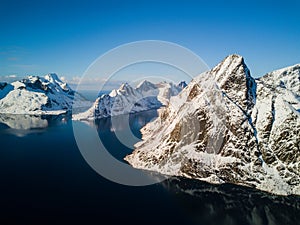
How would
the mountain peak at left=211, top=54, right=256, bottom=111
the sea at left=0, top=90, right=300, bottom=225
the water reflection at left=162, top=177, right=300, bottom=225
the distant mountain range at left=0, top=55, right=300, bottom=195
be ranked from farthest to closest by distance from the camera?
the mountain peak at left=211, top=54, right=256, bottom=111
the distant mountain range at left=0, top=55, right=300, bottom=195
the water reflection at left=162, top=177, right=300, bottom=225
the sea at left=0, top=90, right=300, bottom=225

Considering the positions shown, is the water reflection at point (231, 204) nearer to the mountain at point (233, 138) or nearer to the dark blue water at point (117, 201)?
the dark blue water at point (117, 201)

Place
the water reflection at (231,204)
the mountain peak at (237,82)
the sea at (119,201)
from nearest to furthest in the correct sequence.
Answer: the sea at (119,201) < the water reflection at (231,204) < the mountain peak at (237,82)

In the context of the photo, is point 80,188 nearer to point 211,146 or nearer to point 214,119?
point 211,146

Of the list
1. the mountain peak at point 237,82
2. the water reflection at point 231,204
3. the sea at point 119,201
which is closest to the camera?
the sea at point 119,201

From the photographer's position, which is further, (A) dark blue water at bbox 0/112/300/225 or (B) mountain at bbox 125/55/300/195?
Result: (B) mountain at bbox 125/55/300/195

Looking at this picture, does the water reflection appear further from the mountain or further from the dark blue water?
the mountain

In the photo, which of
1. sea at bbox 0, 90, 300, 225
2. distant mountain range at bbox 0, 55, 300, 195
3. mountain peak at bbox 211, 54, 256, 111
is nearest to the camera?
sea at bbox 0, 90, 300, 225

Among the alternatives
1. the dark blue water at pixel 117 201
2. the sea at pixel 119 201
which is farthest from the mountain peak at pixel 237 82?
the dark blue water at pixel 117 201

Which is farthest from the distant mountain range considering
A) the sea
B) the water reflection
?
the sea

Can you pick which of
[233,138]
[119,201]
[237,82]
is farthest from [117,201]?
[237,82]
